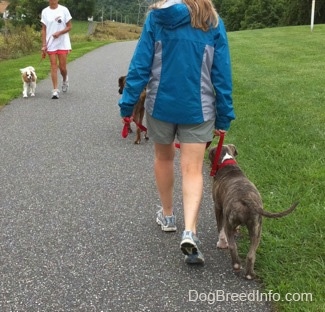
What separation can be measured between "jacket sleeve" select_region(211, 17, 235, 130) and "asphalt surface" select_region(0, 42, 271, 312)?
1.19m

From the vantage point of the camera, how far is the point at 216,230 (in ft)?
14.4

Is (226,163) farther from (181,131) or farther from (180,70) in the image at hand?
(180,70)

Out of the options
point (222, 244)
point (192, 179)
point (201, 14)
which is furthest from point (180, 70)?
point (222, 244)

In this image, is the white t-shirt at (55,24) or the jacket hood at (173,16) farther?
the white t-shirt at (55,24)

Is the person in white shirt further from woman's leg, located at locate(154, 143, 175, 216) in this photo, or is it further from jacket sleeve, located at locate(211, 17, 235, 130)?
jacket sleeve, located at locate(211, 17, 235, 130)

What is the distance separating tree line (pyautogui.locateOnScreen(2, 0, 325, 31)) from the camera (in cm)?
4134

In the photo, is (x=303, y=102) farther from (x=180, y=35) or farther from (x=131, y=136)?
(x=180, y=35)

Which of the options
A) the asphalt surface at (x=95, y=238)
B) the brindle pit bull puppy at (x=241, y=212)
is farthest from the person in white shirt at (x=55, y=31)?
the brindle pit bull puppy at (x=241, y=212)

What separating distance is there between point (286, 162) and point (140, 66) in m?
2.98

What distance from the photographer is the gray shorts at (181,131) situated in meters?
3.74

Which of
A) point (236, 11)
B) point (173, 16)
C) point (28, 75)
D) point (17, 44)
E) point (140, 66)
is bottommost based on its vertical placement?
point (236, 11)

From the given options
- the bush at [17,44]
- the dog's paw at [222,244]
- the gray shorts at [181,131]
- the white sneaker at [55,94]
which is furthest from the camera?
the bush at [17,44]

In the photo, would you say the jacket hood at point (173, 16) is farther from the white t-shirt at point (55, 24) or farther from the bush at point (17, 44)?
the bush at point (17, 44)

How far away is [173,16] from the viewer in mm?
3428
